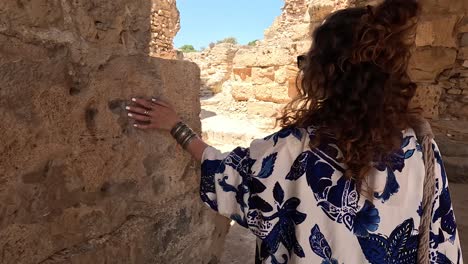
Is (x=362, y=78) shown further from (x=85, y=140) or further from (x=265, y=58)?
(x=265, y=58)

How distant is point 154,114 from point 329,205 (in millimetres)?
657

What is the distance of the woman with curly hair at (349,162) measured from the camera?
100cm

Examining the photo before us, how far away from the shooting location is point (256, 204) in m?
1.11

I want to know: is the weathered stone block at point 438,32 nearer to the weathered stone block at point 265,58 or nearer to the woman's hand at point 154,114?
the weathered stone block at point 265,58

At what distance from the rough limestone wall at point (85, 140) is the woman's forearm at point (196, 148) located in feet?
0.28

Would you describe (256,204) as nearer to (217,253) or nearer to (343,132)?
(343,132)

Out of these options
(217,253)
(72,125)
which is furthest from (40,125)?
(217,253)

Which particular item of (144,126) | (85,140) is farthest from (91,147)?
(144,126)

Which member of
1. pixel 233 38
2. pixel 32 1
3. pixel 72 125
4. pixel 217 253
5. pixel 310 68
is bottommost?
pixel 217 253

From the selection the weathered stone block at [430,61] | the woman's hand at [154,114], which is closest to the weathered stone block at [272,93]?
the weathered stone block at [430,61]

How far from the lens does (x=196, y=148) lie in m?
1.31

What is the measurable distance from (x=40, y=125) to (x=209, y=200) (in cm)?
58

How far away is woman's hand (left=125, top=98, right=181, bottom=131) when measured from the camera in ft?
3.95

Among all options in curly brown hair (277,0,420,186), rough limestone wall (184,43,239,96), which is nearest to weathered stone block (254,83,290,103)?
rough limestone wall (184,43,239,96)
